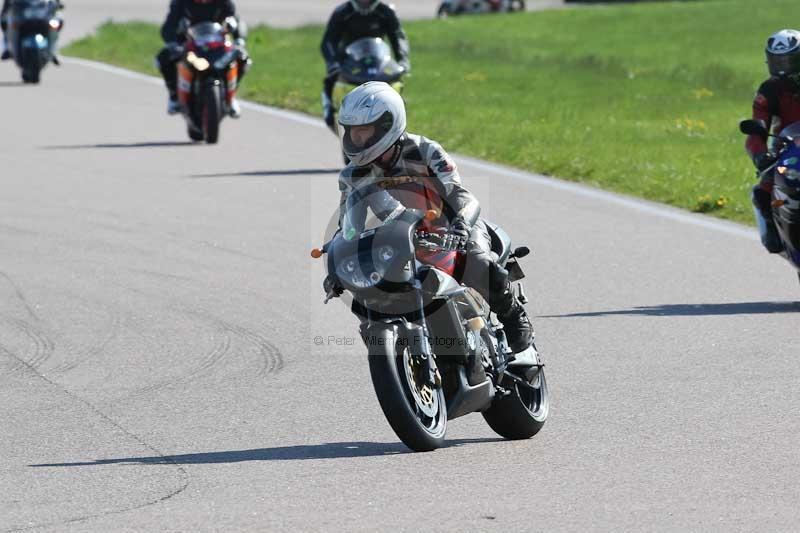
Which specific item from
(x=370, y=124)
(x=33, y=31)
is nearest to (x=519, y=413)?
(x=370, y=124)

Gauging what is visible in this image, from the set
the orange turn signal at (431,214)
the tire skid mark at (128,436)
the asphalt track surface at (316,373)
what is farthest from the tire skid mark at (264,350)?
the orange turn signal at (431,214)

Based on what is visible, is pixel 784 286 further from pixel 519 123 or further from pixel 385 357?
pixel 519 123

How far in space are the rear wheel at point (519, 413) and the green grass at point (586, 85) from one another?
734cm

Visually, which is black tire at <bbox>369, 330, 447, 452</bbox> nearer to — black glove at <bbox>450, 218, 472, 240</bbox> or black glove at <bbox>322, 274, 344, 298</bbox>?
black glove at <bbox>322, 274, 344, 298</bbox>

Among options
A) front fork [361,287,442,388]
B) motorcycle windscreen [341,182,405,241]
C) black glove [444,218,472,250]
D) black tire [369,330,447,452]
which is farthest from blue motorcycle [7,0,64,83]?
black tire [369,330,447,452]

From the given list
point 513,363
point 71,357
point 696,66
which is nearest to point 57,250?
point 71,357

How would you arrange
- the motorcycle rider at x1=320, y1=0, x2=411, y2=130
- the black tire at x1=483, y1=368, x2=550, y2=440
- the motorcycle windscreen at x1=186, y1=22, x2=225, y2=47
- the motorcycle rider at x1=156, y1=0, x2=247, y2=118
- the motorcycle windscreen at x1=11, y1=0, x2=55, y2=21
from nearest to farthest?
1. the black tire at x1=483, y1=368, x2=550, y2=440
2. the motorcycle rider at x1=320, y1=0, x2=411, y2=130
3. the motorcycle windscreen at x1=186, y1=22, x2=225, y2=47
4. the motorcycle rider at x1=156, y1=0, x2=247, y2=118
5. the motorcycle windscreen at x1=11, y1=0, x2=55, y2=21

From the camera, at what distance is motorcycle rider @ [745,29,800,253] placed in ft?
37.9

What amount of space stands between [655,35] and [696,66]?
6.41 metres

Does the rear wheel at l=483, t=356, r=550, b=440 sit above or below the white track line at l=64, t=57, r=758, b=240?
above

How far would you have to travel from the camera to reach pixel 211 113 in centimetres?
1969

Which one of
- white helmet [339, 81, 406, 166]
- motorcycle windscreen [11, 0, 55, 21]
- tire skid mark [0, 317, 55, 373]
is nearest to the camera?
white helmet [339, 81, 406, 166]

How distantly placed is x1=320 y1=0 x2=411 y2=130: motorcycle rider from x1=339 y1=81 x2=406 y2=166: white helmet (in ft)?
35.6

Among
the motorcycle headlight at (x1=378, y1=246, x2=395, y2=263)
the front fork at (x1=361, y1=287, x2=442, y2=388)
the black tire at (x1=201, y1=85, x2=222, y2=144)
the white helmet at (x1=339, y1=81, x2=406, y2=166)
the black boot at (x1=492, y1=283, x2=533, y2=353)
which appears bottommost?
the black tire at (x1=201, y1=85, x2=222, y2=144)
